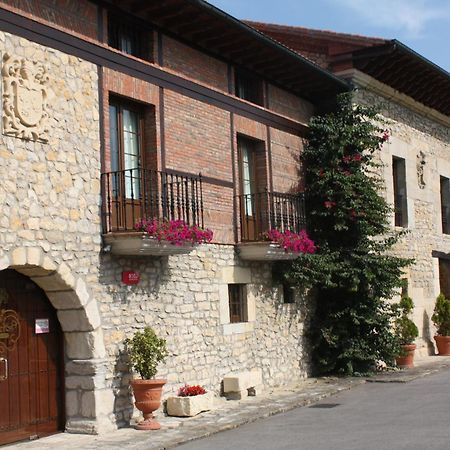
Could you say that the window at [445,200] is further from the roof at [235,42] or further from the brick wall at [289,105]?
the brick wall at [289,105]

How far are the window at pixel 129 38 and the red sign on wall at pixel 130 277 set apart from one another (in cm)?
314

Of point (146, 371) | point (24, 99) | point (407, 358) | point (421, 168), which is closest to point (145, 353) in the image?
point (146, 371)

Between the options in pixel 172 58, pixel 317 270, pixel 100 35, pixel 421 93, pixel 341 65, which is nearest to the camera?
pixel 100 35

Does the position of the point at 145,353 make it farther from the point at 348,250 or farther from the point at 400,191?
the point at 400,191

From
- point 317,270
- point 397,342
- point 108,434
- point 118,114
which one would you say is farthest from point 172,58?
point 397,342

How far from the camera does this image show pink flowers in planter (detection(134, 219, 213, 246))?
31.2 ft

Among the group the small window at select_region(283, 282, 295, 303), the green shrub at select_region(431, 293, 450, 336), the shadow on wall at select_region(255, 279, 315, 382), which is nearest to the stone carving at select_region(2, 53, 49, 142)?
the shadow on wall at select_region(255, 279, 315, 382)

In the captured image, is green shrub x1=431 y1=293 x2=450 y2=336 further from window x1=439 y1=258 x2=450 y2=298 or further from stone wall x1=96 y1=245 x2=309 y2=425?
stone wall x1=96 y1=245 x2=309 y2=425

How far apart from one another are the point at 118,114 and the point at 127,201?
3.95ft

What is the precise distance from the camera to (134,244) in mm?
9477

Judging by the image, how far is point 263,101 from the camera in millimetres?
13680

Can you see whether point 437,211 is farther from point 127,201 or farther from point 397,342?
point 127,201

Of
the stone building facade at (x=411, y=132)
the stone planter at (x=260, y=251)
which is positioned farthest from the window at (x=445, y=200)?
the stone planter at (x=260, y=251)

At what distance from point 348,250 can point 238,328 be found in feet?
10.1
